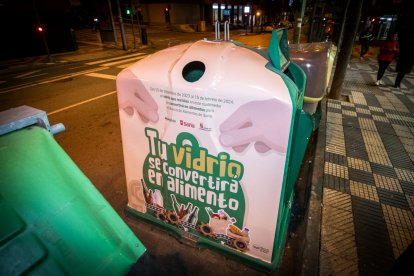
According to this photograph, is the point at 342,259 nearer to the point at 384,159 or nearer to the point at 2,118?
the point at 384,159

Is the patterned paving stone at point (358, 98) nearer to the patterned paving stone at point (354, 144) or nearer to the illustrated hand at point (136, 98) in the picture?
the patterned paving stone at point (354, 144)

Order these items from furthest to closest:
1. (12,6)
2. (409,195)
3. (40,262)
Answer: (12,6) < (409,195) < (40,262)

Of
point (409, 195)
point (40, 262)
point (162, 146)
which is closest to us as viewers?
point (40, 262)

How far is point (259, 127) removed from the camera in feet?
5.58

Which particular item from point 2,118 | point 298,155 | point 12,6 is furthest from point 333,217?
point 12,6

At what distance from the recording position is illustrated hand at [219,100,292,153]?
1612mm

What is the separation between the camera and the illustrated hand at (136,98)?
78.7 inches

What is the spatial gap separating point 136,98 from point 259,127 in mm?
1048

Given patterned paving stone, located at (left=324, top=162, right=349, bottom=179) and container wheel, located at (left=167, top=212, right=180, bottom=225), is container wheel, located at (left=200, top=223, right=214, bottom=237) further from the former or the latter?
patterned paving stone, located at (left=324, top=162, right=349, bottom=179)

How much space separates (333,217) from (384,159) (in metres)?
1.91

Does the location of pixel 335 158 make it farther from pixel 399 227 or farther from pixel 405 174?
pixel 399 227

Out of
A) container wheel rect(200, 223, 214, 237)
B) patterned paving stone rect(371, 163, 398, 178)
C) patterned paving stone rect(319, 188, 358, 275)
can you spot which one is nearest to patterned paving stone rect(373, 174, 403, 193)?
patterned paving stone rect(371, 163, 398, 178)

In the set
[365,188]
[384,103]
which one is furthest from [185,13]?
[365,188]

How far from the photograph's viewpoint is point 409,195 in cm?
319
